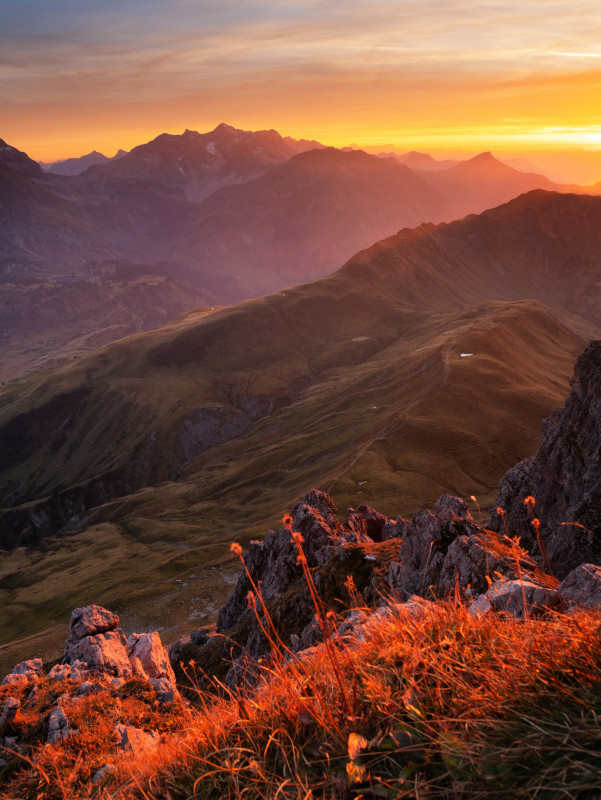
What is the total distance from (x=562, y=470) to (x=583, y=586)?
140ft

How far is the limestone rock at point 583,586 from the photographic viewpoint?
12387 millimetres

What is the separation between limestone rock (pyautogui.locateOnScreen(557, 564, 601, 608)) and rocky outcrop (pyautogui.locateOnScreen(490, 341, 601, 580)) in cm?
2681

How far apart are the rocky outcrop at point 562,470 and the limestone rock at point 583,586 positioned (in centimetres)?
2681

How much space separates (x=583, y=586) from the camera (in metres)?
13.6

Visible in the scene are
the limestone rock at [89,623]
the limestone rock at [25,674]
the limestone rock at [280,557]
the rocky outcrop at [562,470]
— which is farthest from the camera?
the limestone rock at [280,557]

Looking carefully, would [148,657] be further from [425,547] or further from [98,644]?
[425,547]

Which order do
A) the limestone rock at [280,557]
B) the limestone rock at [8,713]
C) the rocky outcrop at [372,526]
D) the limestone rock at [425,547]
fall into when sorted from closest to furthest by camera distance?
the limestone rock at [8,713], the limestone rock at [425,547], the limestone rock at [280,557], the rocky outcrop at [372,526]

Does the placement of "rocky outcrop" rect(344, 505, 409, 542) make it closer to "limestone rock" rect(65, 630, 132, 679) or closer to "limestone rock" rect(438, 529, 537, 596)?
"limestone rock" rect(438, 529, 537, 596)

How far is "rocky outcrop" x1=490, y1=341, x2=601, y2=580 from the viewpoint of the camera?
45.8 meters

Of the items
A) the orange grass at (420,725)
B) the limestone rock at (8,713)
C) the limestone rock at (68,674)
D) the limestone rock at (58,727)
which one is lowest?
the limestone rock at (68,674)

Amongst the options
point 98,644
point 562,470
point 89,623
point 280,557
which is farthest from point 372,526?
point 98,644

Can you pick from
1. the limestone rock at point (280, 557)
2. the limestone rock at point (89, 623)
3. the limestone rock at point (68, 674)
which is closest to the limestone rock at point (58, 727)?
the limestone rock at point (68, 674)

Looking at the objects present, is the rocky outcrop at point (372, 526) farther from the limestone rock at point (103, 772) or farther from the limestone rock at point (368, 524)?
the limestone rock at point (103, 772)

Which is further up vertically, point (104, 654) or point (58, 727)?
point (58, 727)
